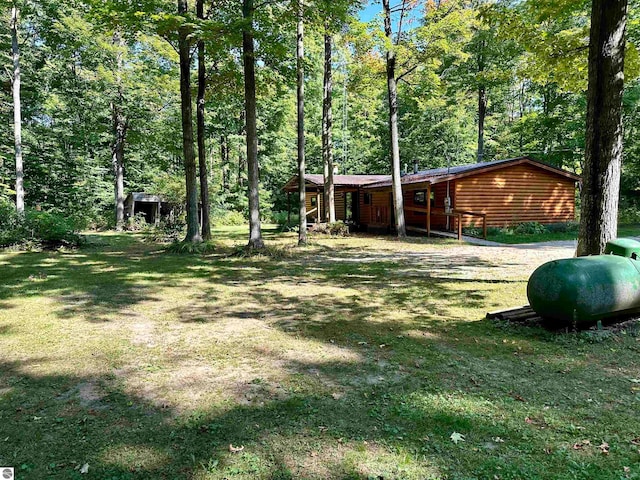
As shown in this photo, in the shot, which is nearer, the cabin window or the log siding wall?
the log siding wall

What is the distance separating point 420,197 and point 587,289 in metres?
15.9

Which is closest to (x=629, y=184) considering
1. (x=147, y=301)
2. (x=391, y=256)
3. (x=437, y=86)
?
(x=437, y=86)

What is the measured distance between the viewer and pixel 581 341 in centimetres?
405

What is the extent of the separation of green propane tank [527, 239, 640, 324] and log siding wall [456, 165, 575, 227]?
516 inches

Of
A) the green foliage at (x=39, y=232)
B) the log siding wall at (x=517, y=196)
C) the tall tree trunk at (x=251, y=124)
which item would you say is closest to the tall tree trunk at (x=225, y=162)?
the green foliage at (x=39, y=232)

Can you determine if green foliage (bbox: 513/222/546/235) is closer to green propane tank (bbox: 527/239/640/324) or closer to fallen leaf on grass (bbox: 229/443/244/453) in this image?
green propane tank (bbox: 527/239/640/324)

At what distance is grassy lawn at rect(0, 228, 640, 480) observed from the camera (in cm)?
221

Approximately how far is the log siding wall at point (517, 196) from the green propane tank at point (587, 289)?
43.0 ft

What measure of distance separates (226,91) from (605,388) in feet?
44.7

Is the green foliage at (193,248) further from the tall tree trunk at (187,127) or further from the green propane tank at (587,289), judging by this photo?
the green propane tank at (587,289)

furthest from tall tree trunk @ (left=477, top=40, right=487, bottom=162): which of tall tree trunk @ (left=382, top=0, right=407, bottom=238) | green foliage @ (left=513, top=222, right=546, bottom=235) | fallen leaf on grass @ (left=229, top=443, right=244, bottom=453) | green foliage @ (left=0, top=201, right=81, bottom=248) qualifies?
fallen leaf on grass @ (left=229, top=443, right=244, bottom=453)

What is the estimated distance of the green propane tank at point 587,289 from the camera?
4.06 meters

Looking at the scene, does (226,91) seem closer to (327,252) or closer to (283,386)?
(327,252)

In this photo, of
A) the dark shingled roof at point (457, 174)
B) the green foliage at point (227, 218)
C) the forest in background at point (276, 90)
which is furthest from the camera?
the green foliage at point (227, 218)
